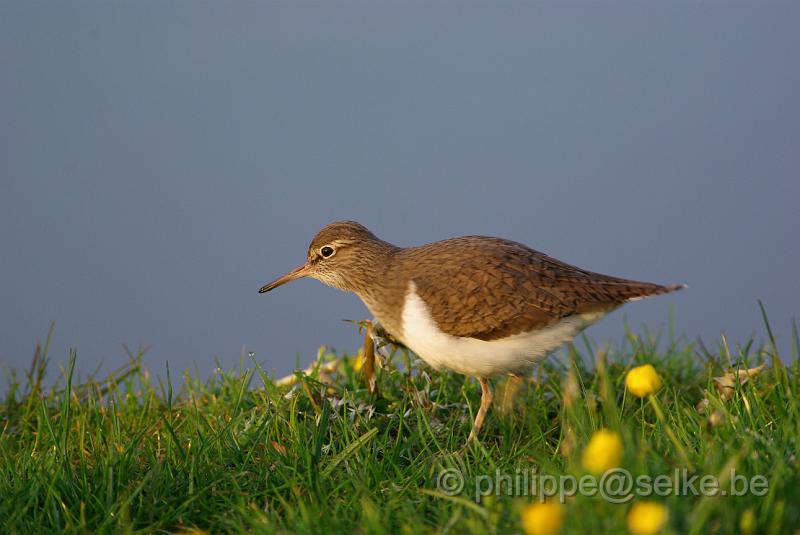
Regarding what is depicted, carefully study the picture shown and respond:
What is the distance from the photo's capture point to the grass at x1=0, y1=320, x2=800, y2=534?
3.83 metres

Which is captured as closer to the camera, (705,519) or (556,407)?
(705,519)

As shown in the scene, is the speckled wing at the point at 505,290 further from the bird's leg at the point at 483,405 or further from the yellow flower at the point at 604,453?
the yellow flower at the point at 604,453

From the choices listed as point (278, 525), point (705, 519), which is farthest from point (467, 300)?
point (705, 519)

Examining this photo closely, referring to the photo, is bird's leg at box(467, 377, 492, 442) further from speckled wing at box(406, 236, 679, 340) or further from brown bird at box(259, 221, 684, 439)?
speckled wing at box(406, 236, 679, 340)

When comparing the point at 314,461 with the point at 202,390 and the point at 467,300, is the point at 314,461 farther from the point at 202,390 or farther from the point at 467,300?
the point at 202,390

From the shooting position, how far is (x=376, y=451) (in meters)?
5.76

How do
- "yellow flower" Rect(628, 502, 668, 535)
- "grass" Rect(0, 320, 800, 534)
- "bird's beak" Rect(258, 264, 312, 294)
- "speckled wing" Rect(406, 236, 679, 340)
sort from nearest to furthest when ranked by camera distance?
"yellow flower" Rect(628, 502, 668, 535) → "grass" Rect(0, 320, 800, 534) → "speckled wing" Rect(406, 236, 679, 340) → "bird's beak" Rect(258, 264, 312, 294)

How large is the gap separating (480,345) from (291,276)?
226 cm

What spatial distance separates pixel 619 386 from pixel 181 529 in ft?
13.7

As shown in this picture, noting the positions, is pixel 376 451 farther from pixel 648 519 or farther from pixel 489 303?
pixel 648 519

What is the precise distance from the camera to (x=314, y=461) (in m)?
5.44

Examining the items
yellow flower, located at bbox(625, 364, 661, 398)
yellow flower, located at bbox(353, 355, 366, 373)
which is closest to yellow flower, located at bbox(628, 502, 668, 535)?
yellow flower, located at bbox(625, 364, 661, 398)

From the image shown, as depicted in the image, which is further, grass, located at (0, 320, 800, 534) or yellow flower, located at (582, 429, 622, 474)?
grass, located at (0, 320, 800, 534)

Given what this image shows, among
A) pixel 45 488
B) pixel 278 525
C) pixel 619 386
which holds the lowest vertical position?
pixel 619 386
